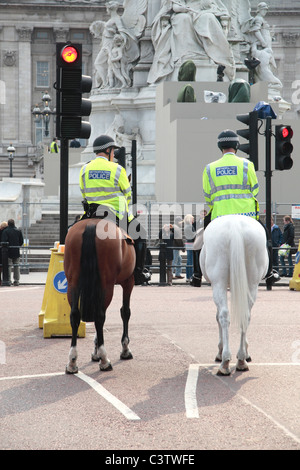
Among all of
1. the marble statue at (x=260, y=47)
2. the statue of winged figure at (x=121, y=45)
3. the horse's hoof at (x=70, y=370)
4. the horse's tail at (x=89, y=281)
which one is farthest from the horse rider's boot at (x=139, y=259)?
the marble statue at (x=260, y=47)

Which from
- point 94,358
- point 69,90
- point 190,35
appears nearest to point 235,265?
point 94,358

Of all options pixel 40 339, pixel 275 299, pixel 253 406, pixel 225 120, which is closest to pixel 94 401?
pixel 253 406

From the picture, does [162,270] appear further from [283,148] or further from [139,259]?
[139,259]

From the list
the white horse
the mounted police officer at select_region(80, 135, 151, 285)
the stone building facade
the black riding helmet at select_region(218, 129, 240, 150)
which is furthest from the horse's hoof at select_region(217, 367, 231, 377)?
the stone building facade

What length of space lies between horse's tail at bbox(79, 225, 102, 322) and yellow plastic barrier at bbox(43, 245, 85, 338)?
2.82m

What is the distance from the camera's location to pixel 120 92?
41906mm

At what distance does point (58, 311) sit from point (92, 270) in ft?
10.1

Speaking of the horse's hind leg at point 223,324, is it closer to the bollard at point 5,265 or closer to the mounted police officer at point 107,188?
the mounted police officer at point 107,188

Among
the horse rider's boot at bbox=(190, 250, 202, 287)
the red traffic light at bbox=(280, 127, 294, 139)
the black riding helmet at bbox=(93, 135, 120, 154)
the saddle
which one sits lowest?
the horse rider's boot at bbox=(190, 250, 202, 287)

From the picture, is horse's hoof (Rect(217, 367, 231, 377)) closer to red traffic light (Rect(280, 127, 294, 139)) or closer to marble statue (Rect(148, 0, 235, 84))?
red traffic light (Rect(280, 127, 294, 139))

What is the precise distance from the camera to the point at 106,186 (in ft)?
30.1

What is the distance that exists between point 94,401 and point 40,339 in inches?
162

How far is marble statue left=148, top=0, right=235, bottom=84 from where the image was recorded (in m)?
39.0
